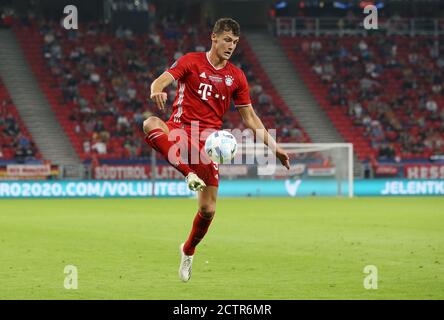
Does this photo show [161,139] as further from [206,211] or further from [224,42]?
[224,42]

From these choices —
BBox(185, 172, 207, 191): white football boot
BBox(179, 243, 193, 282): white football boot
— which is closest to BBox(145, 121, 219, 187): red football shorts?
BBox(179, 243, 193, 282): white football boot

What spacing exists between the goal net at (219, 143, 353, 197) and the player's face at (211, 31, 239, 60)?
2339 cm

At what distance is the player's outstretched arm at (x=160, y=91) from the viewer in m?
9.09

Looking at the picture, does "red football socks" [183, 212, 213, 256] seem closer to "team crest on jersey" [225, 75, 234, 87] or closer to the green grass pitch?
the green grass pitch

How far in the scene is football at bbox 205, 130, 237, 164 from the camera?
10.0 m

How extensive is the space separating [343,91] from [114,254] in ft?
101

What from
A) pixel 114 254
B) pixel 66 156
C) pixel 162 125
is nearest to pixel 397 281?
pixel 162 125

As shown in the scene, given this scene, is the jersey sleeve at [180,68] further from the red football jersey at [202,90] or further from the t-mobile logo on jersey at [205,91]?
the t-mobile logo on jersey at [205,91]

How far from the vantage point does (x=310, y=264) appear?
41.2ft

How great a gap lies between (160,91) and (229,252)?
18.2 ft

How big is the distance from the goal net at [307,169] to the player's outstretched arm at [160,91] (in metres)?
24.0

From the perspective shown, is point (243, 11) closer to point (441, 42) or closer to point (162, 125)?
point (441, 42)

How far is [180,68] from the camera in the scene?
1029 centimetres

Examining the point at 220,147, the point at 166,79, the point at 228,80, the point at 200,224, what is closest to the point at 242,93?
the point at 228,80
